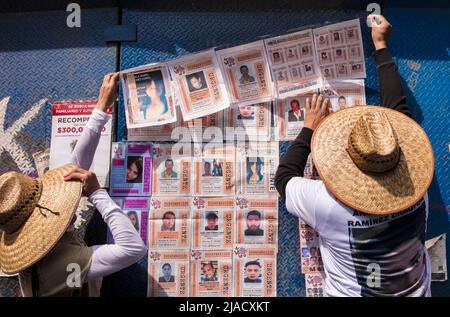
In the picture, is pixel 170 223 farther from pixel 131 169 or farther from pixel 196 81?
pixel 196 81

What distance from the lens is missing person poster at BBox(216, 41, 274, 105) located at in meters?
2.11

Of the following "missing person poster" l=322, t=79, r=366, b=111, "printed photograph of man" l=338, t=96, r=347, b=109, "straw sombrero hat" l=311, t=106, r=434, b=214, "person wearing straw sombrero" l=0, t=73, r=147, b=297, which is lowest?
"person wearing straw sombrero" l=0, t=73, r=147, b=297

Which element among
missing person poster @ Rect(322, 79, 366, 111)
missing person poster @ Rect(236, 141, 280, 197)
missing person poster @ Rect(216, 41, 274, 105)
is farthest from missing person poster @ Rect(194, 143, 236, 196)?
missing person poster @ Rect(322, 79, 366, 111)

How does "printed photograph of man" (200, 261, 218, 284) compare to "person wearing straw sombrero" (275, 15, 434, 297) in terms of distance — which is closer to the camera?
"person wearing straw sombrero" (275, 15, 434, 297)

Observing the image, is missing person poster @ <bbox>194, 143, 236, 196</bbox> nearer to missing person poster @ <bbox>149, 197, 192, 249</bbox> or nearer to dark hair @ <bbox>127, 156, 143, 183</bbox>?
missing person poster @ <bbox>149, 197, 192, 249</bbox>

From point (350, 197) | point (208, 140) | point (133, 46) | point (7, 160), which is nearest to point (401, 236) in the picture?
point (350, 197)

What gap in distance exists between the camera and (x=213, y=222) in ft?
6.75

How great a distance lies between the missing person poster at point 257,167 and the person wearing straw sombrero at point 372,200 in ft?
1.16

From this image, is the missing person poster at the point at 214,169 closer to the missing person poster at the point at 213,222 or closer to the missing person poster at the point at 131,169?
the missing person poster at the point at 213,222

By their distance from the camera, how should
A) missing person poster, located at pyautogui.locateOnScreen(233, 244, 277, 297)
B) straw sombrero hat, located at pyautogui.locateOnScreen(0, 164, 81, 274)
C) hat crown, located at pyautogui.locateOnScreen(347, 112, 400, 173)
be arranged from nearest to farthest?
hat crown, located at pyautogui.locateOnScreen(347, 112, 400, 173) → straw sombrero hat, located at pyautogui.locateOnScreen(0, 164, 81, 274) → missing person poster, located at pyautogui.locateOnScreen(233, 244, 277, 297)

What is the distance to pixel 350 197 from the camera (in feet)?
5.06

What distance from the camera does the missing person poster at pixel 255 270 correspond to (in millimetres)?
2023

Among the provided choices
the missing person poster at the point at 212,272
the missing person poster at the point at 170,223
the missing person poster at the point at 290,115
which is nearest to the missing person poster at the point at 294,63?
the missing person poster at the point at 290,115

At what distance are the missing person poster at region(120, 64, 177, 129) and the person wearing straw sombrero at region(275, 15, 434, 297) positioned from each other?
81 centimetres
